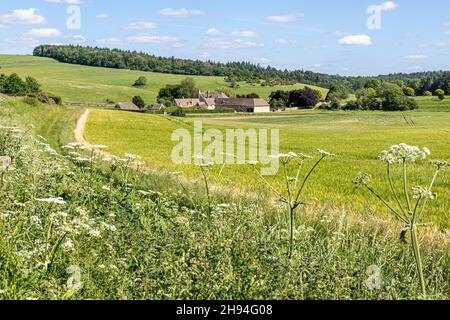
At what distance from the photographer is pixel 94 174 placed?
547 inches

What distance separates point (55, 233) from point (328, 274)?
12.5ft

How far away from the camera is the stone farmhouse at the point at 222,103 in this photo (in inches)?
6437

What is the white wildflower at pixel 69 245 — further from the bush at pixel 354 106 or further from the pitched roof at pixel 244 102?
the pitched roof at pixel 244 102

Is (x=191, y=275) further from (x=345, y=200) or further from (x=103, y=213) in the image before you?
(x=345, y=200)

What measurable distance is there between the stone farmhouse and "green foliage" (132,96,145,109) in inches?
486

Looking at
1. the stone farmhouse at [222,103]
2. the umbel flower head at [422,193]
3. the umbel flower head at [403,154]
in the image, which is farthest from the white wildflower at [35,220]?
the stone farmhouse at [222,103]

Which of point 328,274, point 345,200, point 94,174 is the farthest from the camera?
point 345,200

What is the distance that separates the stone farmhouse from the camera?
164 metres

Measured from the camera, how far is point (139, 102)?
522 ft

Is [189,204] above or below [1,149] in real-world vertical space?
below

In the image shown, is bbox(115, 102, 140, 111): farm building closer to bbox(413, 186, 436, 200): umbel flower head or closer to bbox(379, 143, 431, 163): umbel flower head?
bbox(379, 143, 431, 163): umbel flower head

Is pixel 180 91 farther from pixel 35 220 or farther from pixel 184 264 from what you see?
pixel 184 264

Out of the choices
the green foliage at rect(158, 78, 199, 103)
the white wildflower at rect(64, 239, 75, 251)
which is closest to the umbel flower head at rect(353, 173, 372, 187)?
the white wildflower at rect(64, 239, 75, 251)
